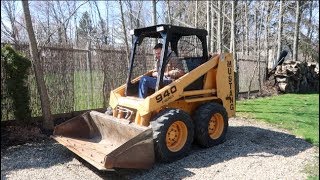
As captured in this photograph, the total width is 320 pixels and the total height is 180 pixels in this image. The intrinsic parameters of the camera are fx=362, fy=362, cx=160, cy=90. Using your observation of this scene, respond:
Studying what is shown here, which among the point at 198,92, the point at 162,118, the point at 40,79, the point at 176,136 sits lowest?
the point at 176,136

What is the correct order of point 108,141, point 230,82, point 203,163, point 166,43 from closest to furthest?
point 203,163 → point 166,43 → point 108,141 → point 230,82

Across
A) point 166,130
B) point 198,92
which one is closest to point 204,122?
point 198,92

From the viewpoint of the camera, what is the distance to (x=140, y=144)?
5008 millimetres

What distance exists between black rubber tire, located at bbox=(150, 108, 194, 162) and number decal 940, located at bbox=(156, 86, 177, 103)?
18cm

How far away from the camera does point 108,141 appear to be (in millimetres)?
6086

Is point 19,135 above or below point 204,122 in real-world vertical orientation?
below

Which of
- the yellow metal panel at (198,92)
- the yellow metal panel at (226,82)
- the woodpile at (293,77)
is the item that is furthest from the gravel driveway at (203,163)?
the woodpile at (293,77)

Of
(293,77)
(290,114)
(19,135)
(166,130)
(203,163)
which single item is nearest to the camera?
(166,130)

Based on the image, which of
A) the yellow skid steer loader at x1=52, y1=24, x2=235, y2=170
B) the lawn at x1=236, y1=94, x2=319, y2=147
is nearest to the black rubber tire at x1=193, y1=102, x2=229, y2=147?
the yellow skid steer loader at x1=52, y1=24, x2=235, y2=170

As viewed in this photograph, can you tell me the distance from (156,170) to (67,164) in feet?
4.69

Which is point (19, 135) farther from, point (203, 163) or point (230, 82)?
point (230, 82)

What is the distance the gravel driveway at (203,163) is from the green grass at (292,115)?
0.39m

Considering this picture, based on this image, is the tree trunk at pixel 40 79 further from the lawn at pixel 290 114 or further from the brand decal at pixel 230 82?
the lawn at pixel 290 114

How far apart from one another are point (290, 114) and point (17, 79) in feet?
23.5
